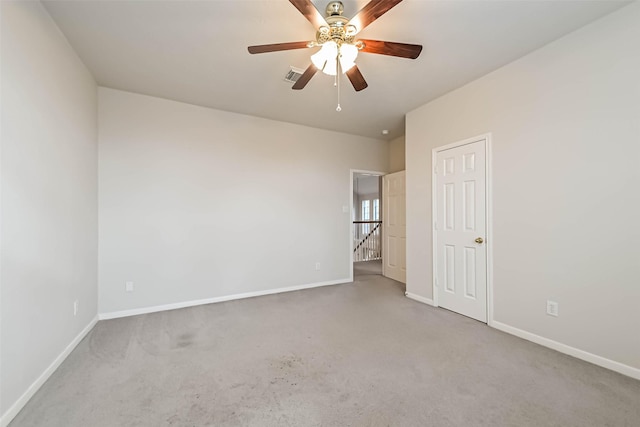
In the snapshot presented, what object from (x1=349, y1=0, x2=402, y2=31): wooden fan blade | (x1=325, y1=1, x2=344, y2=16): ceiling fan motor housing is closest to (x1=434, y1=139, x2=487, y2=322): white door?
(x1=349, y1=0, x2=402, y2=31): wooden fan blade

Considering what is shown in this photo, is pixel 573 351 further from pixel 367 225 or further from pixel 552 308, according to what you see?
pixel 367 225

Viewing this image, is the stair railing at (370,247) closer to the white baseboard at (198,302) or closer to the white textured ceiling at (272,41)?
the white baseboard at (198,302)

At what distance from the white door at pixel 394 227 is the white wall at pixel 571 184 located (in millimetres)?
1962

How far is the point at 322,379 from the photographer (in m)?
1.94

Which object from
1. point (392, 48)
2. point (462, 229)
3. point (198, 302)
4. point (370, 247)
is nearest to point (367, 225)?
point (370, 247)

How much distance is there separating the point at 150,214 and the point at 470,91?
14.0ft

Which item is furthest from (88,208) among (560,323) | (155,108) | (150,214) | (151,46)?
(560,323)

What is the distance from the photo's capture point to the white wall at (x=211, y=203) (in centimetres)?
318

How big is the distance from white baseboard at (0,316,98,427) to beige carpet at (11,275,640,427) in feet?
0.15

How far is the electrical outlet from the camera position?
2346 mm

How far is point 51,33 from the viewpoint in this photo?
6.76ft

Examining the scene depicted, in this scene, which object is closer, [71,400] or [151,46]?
[71,400]

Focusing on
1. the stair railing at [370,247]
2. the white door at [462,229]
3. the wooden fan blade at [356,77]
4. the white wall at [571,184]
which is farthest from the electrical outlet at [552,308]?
the stair railing at [370,247]

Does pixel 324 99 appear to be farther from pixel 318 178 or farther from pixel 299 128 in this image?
pixel 318 178
